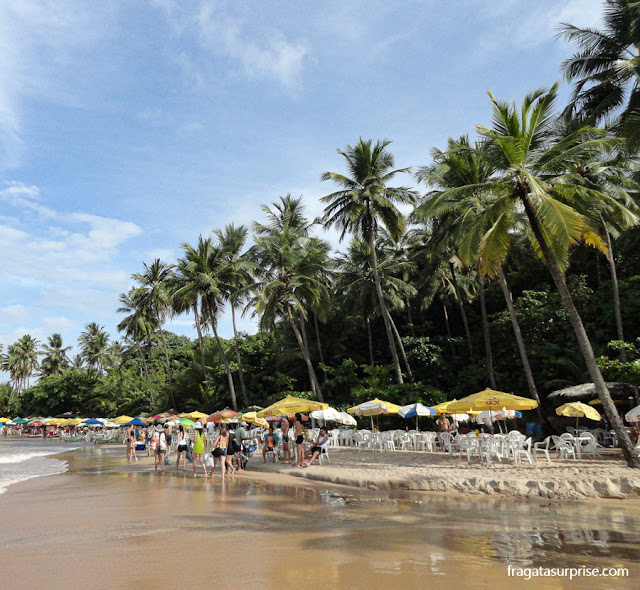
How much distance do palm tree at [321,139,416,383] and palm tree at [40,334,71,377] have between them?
218 ft

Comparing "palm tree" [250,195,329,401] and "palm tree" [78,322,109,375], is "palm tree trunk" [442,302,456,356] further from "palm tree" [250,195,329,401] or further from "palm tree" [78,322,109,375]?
"palm tree" [78,322,109,375]

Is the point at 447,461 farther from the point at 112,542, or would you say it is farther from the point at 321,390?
the point at 321,390

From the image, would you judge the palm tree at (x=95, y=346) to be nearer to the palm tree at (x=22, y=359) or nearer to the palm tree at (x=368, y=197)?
the palm tree at (x=22, y=359)

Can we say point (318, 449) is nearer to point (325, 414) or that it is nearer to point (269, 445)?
point (269, 445)

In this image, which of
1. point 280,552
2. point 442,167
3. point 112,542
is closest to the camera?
point 280,552

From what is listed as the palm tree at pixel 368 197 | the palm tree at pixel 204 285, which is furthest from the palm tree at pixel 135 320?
the palm tree at pixel 368 197

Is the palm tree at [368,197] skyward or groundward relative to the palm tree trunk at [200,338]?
skyward

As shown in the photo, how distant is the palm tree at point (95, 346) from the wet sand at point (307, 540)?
194 feet

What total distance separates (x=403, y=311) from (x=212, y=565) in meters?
28.6

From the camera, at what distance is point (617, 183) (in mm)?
20656

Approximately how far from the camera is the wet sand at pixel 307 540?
4492 mm

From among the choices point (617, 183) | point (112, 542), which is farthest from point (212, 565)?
point (617, 183)

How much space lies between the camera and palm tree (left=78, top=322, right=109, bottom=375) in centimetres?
6406

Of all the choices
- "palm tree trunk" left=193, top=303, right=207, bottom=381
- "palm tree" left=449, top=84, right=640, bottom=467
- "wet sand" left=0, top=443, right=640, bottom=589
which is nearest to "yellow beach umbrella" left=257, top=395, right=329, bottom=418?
"wet sand" left=0, top=443, right=640, bottom=589
